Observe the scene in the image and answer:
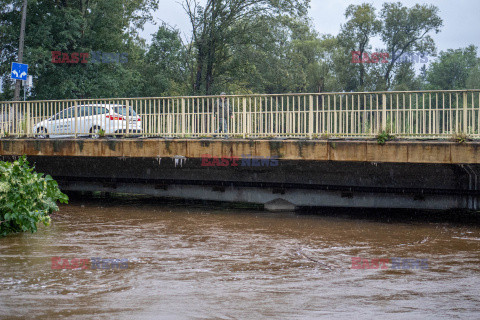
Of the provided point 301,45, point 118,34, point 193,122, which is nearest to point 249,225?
point 193,122

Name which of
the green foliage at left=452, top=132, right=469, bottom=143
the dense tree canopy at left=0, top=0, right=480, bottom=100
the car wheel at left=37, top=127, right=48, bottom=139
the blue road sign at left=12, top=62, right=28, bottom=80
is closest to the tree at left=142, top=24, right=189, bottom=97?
the dense tree canopy at left=0, top=0, right=480, bottom=100

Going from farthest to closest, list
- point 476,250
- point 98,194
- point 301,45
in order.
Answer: point 301,45 → point 98,194 → point 476,250

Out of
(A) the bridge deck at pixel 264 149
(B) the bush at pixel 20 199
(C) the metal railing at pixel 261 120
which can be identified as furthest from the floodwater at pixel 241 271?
(C) the metal railing at pixel 261 120

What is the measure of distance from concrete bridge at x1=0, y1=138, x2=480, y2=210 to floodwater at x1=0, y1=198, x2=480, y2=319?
0.89 meters

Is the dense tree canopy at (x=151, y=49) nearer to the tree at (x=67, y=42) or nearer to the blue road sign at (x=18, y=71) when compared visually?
the tree at (x=67, y=42)

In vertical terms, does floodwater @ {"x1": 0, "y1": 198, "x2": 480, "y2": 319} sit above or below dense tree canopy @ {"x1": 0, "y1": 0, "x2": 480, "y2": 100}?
below

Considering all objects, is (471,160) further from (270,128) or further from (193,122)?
Answer: (193,122)

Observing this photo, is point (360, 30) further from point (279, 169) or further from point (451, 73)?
point (279, 169)

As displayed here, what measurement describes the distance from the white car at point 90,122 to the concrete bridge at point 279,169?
1.56ft

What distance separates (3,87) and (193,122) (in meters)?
22.3

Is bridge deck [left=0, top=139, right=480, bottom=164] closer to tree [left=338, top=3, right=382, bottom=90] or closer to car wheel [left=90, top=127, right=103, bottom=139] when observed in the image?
car wheel [left=90, top=127, right=103, bottom=139]

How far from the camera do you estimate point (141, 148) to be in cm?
1580

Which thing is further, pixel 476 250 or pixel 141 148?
pixel 141 148

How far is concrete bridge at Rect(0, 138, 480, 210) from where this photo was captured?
13.8 meters
